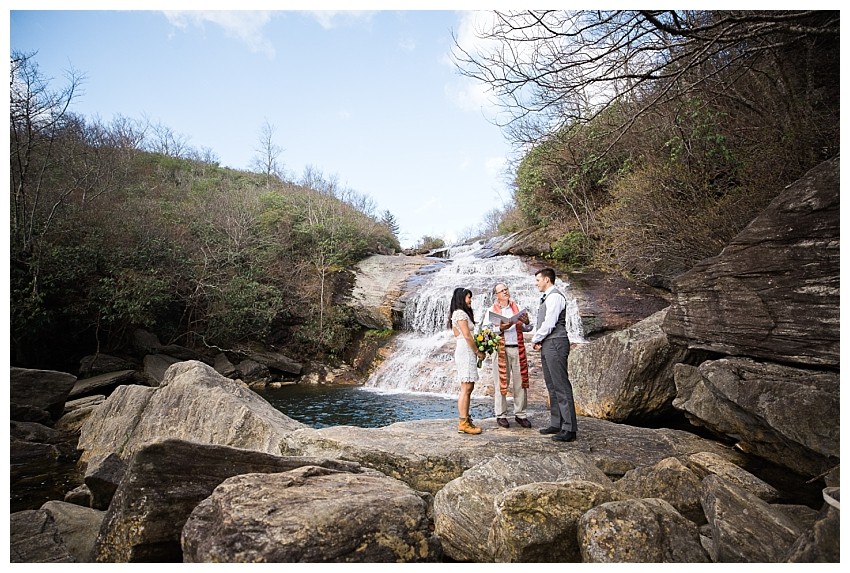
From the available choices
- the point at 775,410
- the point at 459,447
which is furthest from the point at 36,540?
the point at 775,410

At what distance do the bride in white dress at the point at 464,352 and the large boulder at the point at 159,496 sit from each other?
261 cm

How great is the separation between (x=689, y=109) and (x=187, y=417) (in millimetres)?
9319

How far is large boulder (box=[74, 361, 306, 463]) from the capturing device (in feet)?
20.3

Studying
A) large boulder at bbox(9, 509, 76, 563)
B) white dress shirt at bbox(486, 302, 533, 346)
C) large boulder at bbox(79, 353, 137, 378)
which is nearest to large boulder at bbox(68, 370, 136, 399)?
large boulder at bbox(79, 353, 137, 378)

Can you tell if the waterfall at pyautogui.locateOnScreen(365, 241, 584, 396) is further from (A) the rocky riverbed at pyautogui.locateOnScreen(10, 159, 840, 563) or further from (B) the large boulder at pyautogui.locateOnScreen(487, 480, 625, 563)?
(B) the large boulder at pyautogui.locateOnScreen(487, 480, 625, 563)

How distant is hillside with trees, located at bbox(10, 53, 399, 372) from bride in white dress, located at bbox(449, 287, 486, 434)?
8922 millimetres

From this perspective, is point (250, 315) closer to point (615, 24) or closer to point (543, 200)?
point (543, 200)

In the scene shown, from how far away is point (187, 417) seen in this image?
6895mm

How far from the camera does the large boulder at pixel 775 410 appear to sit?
4051 millimetres

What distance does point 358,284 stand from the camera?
1909 cm

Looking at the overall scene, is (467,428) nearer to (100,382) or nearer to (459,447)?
(459,447)

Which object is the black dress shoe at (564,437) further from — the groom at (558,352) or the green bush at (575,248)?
the green bush at (575,248)

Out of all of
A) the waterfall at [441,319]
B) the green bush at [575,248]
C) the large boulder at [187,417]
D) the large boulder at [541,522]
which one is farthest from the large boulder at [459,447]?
the green bush at [575,248]

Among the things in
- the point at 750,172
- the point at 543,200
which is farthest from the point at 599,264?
the point at 750,172
